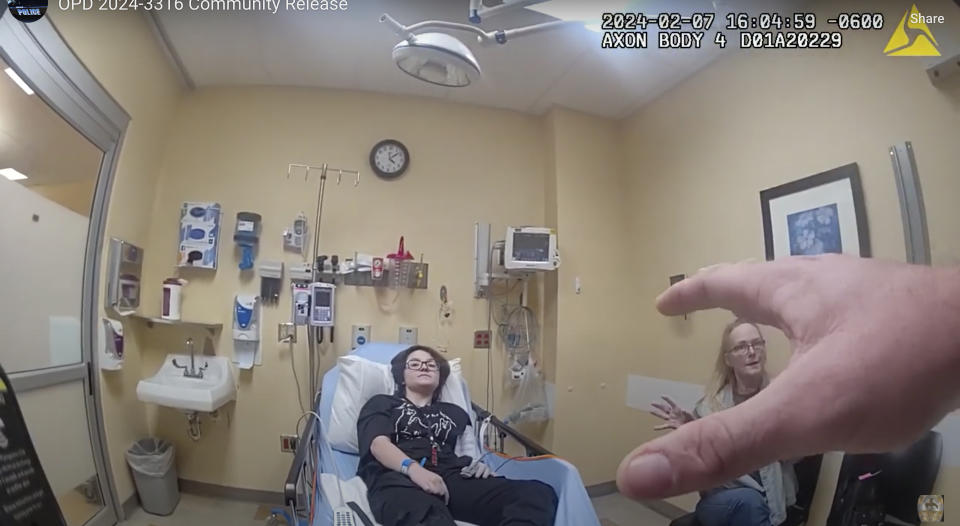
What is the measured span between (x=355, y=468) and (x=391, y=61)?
158cm

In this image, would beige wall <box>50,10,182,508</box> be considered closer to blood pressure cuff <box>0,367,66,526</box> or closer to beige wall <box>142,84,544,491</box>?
beige wall <box>142,84,544,491</box>

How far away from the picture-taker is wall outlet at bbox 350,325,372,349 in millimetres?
1497

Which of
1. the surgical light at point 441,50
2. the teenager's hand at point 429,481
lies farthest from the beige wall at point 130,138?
the teenager's hand at point 429,481

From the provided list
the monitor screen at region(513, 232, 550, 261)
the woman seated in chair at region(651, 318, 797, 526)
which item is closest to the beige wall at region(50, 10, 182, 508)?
the monitor screen at region(513, 232, 550, 261)

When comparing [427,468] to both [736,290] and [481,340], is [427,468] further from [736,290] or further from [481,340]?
[736,290]

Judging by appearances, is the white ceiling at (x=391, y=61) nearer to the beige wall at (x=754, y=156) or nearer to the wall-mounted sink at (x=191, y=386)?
the beige wall at (x=754, y=156)

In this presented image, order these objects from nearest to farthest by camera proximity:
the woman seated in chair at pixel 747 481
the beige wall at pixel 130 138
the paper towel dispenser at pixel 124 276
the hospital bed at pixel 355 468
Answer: the woman seated in chair at pixel 747 481
the hospital bed at pixel 355 468
the beige wall at pixel 130 138
the paper towel dispenser at pixel 124 276

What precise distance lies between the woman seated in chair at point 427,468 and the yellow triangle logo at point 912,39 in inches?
53.2

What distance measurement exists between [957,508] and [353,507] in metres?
1.34

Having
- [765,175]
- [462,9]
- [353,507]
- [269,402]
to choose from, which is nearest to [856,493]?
[765,175]

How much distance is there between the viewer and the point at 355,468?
109cm

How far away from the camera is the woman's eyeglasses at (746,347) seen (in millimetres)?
657

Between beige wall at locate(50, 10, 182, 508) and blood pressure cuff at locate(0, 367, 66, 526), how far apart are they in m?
0.95

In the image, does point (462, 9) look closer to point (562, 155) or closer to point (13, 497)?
point (562, 155)
